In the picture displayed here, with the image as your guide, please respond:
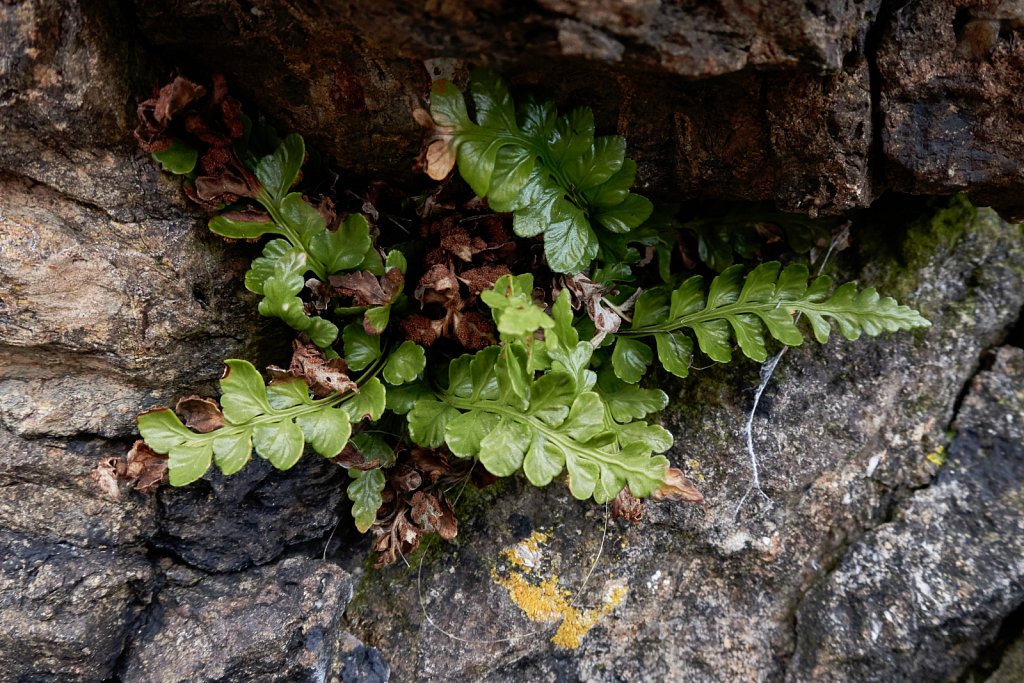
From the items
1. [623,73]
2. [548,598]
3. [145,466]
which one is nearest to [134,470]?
[145,466]

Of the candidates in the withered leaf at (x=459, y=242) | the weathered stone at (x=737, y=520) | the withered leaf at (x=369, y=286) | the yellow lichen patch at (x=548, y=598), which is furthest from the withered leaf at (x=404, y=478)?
the withered leaf at (x=459, y=242)

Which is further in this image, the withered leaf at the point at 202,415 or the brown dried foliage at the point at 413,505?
the brown dried foliage at the point at 413,505

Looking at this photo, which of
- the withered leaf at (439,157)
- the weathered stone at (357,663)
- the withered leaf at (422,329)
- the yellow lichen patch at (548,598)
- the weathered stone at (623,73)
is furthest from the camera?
the yellow lichen patch at (548,598)

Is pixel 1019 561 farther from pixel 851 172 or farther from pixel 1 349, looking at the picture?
pixel 1 349

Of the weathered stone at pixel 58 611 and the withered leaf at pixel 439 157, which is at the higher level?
the withered leaf at pixel 439 157

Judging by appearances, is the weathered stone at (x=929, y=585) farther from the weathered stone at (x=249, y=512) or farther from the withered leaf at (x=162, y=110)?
the withered leaf at (x=162, y=110)

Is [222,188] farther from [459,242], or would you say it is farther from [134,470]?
[134,470]

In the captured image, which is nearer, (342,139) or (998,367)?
(342,139)

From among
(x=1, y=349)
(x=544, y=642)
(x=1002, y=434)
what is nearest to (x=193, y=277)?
(x=1, y=349)
